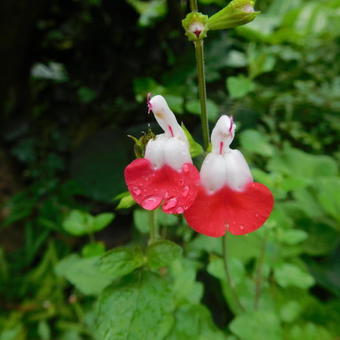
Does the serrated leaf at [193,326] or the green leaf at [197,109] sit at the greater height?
the green leaf at [197,109]

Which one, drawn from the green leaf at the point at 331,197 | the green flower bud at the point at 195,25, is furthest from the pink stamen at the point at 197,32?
the green leaf at the point at 331,197

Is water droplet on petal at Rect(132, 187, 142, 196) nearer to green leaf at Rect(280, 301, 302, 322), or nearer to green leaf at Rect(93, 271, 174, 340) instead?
green leaf at Rect(93, 271, 174, 340)

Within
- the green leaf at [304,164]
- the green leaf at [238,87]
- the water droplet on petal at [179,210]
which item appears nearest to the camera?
the water droplet on petal at [179,210]

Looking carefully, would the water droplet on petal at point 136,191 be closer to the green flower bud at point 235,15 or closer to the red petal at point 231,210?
the red petal at point 231,210

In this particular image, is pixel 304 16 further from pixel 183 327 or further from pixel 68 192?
pixel 183 327

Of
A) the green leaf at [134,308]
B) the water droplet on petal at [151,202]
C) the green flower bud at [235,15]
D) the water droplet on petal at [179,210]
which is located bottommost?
the green leaf at [134,308]

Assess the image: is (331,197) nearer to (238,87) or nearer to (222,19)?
(238,87)
